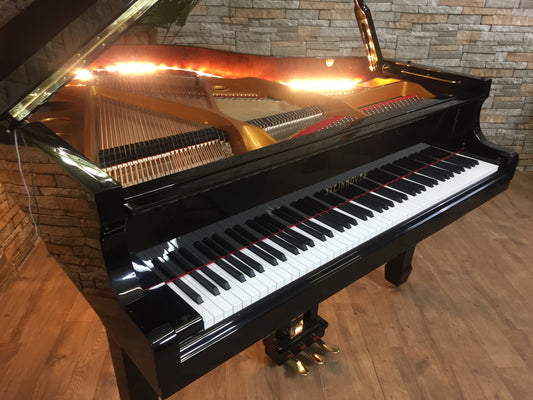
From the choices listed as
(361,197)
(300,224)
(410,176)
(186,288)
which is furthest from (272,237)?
(410,176)

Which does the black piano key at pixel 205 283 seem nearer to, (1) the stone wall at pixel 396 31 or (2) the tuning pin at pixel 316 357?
(2) the tuning pin at pixel 316 357

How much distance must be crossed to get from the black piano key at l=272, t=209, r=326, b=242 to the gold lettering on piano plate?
0.20m

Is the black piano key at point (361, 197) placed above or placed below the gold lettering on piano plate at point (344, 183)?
below

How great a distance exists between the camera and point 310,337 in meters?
2.10

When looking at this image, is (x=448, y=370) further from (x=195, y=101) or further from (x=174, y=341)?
(x=195, y=101)

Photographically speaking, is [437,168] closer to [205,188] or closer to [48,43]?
[205,188]

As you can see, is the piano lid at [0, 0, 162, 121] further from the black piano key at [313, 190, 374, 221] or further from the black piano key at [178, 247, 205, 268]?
the black piano key at [313, 190, 374, 221]

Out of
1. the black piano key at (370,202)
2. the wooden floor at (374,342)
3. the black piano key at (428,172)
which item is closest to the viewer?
the black piano key at (370,202)

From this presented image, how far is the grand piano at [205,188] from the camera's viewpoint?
3.59ft

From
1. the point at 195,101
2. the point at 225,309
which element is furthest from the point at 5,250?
the point at 225,309

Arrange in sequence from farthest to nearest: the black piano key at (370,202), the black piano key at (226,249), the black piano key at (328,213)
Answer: the black piano key at (370,202) → the black piano key at (328,213) → the black piano key at (226,249)

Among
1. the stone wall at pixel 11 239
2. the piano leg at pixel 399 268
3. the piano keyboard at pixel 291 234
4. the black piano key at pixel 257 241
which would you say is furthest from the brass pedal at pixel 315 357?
the stone wall at pixel 11 239

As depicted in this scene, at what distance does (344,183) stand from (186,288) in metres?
0.80

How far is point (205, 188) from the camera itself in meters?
1.22
